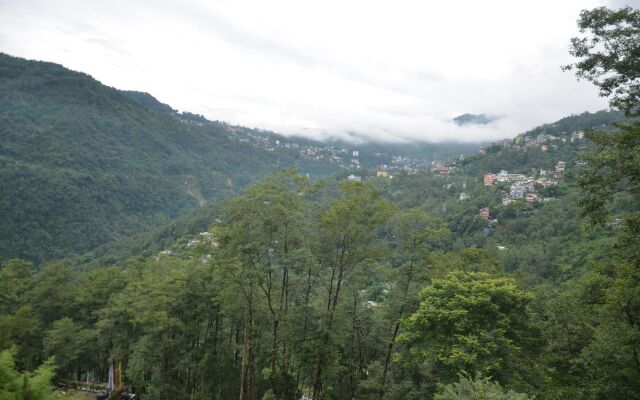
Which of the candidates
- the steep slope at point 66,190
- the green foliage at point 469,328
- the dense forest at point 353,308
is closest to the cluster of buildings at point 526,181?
the dense forest at point 353,308

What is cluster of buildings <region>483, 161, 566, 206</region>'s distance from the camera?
98319mm

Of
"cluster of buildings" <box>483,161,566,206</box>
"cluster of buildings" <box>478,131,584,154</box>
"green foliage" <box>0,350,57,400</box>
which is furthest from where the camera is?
"cluster of buildings" <box>478,131,584,154</box>

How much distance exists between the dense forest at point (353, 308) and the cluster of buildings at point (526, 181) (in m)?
81.2

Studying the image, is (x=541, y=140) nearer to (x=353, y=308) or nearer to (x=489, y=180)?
(x=489, y=180)

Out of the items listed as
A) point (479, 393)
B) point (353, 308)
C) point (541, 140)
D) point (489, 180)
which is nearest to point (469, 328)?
point (479, 393)

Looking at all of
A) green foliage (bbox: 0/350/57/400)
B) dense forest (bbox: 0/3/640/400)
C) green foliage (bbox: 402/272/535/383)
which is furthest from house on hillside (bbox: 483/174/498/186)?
green foliage (bbox: 0/350/57/400)

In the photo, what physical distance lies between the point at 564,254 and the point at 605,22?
6410 cm

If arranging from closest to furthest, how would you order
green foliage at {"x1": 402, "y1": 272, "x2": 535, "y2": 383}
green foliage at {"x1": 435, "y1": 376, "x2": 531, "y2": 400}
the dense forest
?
green foliage at {"x1": 435, "y1": 376, "x2": 531, "y2": 400} → the dense forest → green foliage at {"x1": 402, "y1": 272, "x2": 535, "y2": 383}

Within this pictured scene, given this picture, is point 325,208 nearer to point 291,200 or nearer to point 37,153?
point 291,200

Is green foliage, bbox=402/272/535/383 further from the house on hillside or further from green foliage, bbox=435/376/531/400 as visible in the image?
the house on hillside

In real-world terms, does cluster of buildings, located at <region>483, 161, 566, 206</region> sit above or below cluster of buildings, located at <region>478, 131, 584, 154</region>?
below

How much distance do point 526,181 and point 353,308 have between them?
113m

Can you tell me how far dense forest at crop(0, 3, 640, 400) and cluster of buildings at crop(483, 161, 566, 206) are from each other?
266ft

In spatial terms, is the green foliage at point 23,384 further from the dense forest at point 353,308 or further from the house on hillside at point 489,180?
the house on hillside at point 489,180
